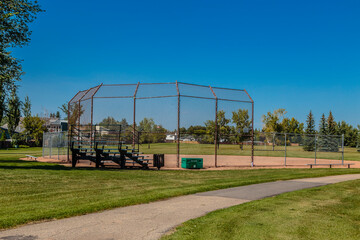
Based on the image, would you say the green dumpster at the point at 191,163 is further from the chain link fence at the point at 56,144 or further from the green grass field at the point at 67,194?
the chain link fence at the point at 56,144

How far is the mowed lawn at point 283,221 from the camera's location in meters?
5.34

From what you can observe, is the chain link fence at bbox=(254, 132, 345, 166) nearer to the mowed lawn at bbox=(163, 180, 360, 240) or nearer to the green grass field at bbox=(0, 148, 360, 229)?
the green grass field at bbox=(0, 148, 360, 229)

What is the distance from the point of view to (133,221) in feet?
20.5

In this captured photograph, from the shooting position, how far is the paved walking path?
527 cm

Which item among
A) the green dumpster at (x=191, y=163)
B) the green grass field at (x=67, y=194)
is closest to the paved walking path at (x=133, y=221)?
the green grass field at (x=67, y=194)

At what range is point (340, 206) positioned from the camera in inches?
313

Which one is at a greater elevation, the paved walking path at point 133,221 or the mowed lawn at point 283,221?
the mowed lawn at point 283,221

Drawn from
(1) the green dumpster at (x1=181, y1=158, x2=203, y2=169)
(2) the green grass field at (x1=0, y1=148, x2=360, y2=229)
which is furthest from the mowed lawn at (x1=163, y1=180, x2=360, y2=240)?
(1) the green dumpster at (x1=181, y1=158, x2=203, y2=169)

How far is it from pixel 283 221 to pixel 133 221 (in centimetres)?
291

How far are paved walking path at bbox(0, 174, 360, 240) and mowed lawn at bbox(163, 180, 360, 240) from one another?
0.44m

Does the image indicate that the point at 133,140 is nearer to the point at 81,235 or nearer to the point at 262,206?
the point at 262,206

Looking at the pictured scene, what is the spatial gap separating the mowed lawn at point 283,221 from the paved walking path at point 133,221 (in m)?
0.44

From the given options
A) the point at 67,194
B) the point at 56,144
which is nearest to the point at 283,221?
the point at 67,194

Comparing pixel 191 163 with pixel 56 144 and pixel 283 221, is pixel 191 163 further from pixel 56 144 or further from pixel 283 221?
pixel 56 144
